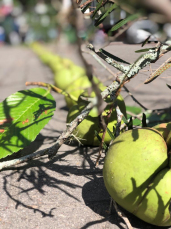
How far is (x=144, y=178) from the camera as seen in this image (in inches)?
32.8


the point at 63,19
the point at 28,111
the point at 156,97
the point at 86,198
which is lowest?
the point at 156,97

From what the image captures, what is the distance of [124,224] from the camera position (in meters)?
0.93

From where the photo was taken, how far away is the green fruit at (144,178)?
Result: 823 mm

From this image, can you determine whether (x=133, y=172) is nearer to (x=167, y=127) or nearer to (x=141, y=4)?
(x=167, y=127)

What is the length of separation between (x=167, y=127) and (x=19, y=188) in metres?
0.66

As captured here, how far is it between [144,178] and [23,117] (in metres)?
0.75

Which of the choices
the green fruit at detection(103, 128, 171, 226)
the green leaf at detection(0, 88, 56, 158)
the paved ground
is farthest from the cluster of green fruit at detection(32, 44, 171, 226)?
the green leaf at detection(0, 88, 56, 158)

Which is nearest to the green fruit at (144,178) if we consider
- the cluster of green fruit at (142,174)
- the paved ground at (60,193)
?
the cluster of green fruit at (142,174)

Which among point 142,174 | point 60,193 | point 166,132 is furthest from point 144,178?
point 60,193

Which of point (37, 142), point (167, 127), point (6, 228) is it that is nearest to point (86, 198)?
point (6, 228)

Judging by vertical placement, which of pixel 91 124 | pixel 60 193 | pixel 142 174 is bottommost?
pixel 60 193

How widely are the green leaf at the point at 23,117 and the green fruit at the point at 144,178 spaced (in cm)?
50

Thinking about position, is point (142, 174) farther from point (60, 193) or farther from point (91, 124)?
point (91, 124)

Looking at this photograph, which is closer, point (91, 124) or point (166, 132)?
point (166, 132)
